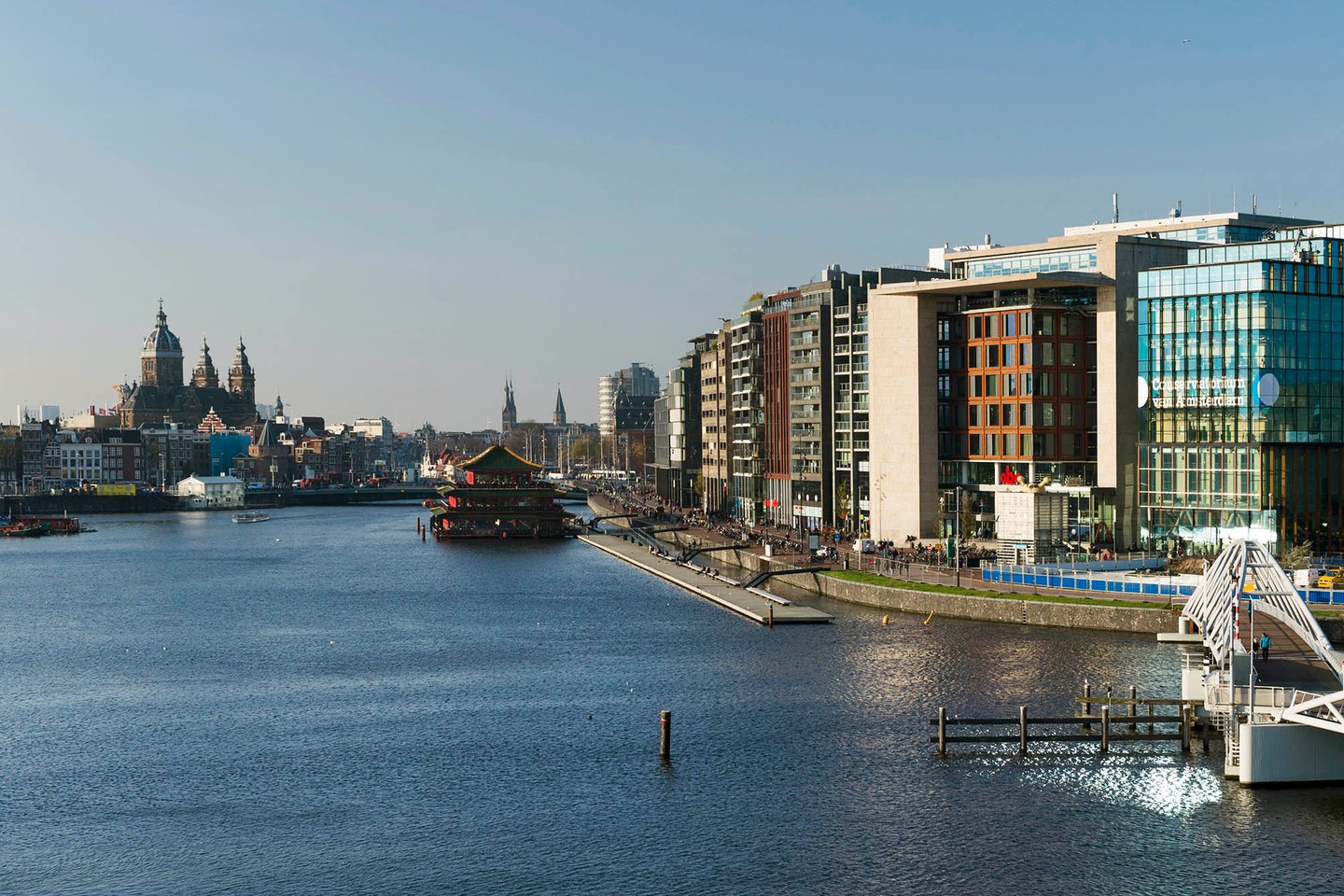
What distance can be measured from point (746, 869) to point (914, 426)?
100263 mm

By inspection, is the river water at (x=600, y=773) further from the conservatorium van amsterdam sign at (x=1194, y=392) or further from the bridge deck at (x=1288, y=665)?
the conservatorium van amsterdam sign at (x=1194, y=392)

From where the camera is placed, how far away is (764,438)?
19138 cm

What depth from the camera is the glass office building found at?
117562mm

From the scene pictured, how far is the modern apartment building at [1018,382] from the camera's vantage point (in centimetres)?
13350

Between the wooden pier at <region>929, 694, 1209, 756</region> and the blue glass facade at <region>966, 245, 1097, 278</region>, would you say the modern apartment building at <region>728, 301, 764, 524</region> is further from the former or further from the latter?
the wooden pier at <region>929, 694, 1209, 756</region>

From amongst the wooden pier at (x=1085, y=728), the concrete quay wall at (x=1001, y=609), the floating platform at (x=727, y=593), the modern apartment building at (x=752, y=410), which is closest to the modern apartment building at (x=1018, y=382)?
the floating platform at (x=727, y=593)

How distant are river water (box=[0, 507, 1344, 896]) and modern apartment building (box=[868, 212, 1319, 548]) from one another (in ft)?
137

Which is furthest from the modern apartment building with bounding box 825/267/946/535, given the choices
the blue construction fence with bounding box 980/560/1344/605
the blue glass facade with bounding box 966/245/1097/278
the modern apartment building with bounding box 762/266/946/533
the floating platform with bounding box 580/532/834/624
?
the blue construction fence with bounding box 980/560/1344/605

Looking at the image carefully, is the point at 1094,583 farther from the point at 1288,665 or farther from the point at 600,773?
the point at 600,773

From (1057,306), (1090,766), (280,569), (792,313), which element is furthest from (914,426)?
(1090,766)

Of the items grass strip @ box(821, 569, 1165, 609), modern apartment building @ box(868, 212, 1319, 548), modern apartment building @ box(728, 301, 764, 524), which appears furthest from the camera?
modern apartment building @ box(728, 301, 764, 524)

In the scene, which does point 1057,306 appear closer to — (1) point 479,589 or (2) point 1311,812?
(1) point 479,589

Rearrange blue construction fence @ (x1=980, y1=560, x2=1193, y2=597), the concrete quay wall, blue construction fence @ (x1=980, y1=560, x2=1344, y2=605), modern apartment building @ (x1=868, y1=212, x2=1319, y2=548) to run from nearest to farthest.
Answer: blue construction fence @ (x1=980, y1=560, x2=1344, y2=605), the concrete quay wall, blue construction fence @ (x1=980, y1=560, x2=1193, y2=597), modern apartment building @ (x1=868, y1=212, x2=1319, y2=548)

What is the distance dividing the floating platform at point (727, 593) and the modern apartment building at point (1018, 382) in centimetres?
2259
